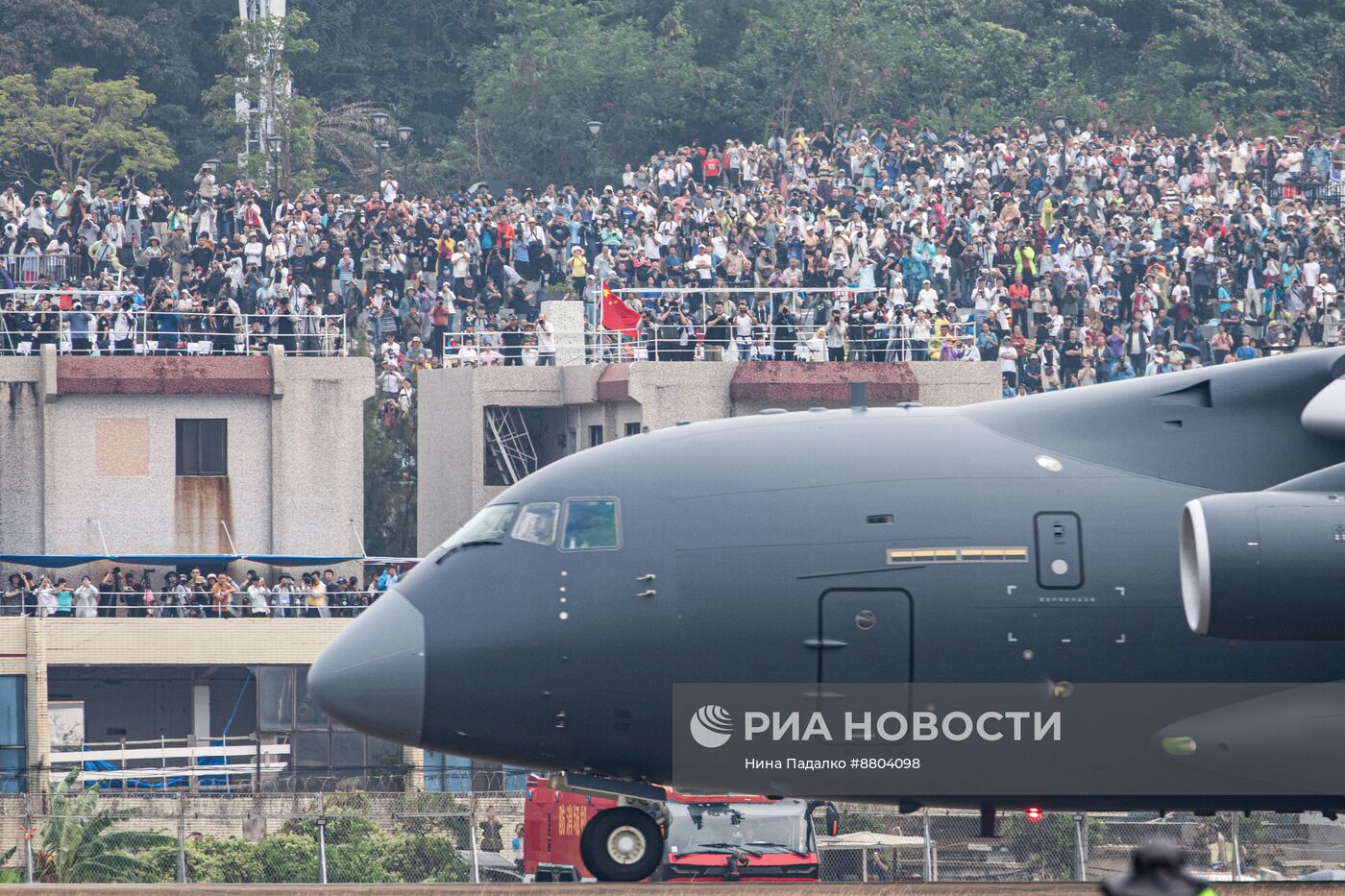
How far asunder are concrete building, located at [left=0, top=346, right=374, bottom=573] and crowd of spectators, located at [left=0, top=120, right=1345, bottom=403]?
40.0 inches

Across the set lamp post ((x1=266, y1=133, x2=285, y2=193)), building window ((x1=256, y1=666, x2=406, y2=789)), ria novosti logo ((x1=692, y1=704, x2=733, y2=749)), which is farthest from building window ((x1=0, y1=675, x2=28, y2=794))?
lamp post ((x1=266, y1=133, x2=285, y2=193))

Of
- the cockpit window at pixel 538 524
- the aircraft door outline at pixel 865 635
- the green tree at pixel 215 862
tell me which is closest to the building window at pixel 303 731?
the green tree at pixel 215 862

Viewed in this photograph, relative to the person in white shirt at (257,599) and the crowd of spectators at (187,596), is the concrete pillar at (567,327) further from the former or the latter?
the person in white shirt at (257,599)

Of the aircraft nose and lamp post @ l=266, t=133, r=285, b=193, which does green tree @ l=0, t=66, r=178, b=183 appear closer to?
lamp post @ l=266, t=133, r=285, b=193

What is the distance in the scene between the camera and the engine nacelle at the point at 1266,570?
14461mm

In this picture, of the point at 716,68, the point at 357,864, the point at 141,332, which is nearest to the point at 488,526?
the point at 357,864

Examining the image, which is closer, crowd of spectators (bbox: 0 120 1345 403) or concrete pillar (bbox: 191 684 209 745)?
concrete pillar (bbox: 191 684 209 745)

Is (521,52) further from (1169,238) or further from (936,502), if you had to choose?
(936,502)

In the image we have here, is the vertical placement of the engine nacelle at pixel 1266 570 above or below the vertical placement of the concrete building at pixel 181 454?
below

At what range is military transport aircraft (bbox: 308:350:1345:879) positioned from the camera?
15.4 metres

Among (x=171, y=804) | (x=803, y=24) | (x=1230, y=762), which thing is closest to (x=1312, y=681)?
(x=1230, y=762)

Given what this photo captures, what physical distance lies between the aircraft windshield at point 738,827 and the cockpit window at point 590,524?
1283cm

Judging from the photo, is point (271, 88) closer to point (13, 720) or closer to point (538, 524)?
point (13, 720)

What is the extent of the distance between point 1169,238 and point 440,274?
1927 centimetres
